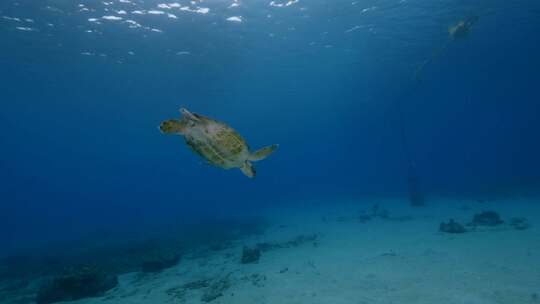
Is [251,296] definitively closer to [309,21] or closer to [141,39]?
[309,21]

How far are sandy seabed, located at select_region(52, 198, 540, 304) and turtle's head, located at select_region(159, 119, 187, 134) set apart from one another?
6.70 m

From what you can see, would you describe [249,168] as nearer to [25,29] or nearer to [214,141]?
[214,141]

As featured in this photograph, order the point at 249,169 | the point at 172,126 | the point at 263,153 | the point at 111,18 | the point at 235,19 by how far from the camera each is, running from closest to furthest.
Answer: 1. the point at 172,126
2. the point at 263,153
3. the point at 249,169
4. the point at 111,18
5. the point at 235,19

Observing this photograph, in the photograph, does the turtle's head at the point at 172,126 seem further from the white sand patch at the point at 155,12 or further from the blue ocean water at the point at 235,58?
the white sand patch at the point at 155,12

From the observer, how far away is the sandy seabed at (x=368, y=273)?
24.9 ft

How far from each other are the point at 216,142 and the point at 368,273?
833 cm

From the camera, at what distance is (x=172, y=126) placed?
2.25 metres

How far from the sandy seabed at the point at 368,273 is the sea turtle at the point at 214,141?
19.3 ft

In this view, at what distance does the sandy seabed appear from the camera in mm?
7578

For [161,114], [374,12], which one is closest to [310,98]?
[161,114]

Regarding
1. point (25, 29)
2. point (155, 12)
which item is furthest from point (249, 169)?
point (25, 29)

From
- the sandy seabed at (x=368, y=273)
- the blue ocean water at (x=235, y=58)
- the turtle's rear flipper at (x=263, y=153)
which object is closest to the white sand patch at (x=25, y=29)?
the blue ocean water at (x=235, y=58)

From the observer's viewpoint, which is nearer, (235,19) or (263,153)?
(263,153)

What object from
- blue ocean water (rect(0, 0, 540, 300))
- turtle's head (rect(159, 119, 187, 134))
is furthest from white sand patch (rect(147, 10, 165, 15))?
turtle's head (rect(159, 119, 187, 134))
